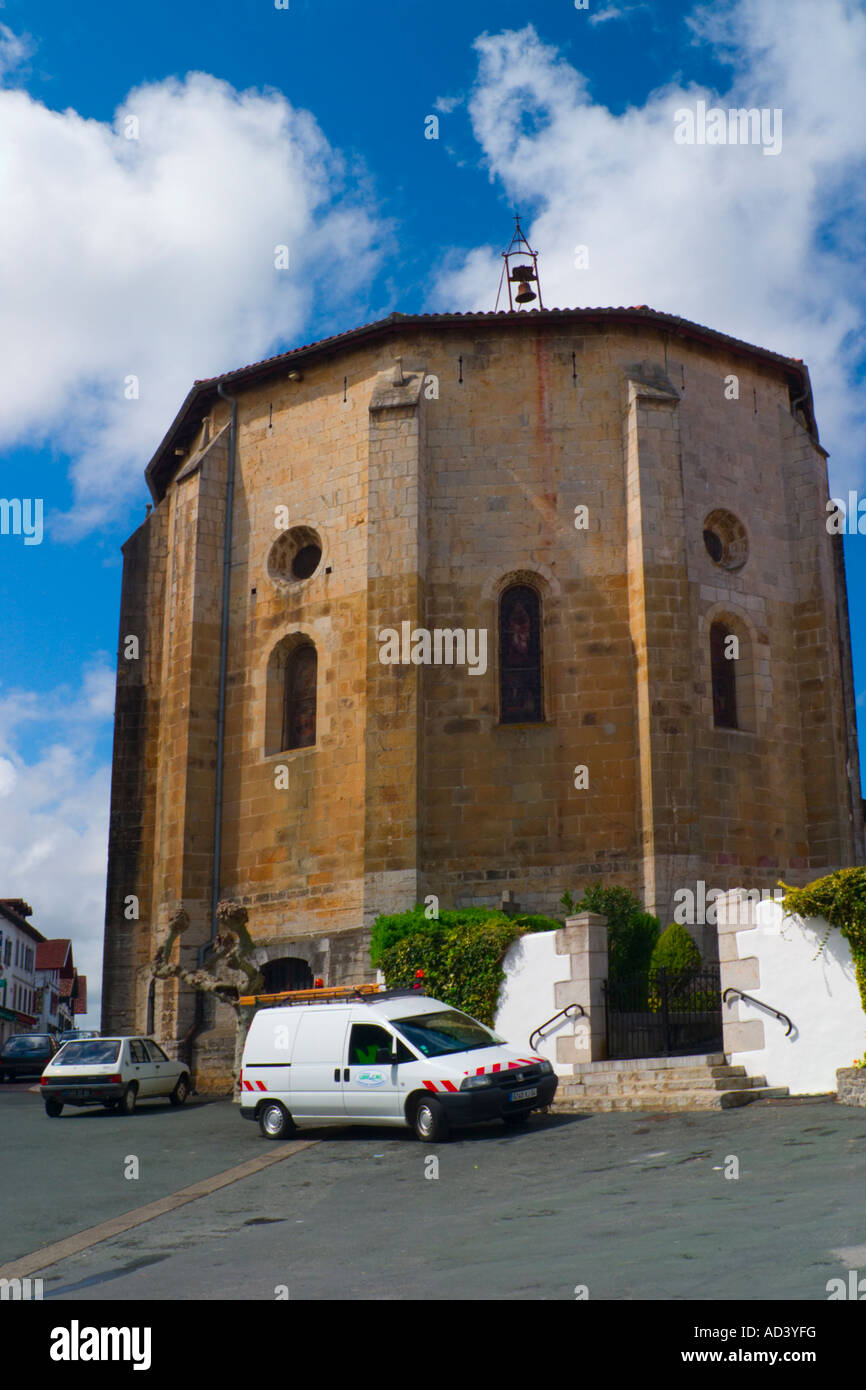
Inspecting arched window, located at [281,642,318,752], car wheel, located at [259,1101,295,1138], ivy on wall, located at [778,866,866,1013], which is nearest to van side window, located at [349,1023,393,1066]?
car wheel, located at [259,1101,295,1138]

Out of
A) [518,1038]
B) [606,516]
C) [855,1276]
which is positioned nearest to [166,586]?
[606,516]

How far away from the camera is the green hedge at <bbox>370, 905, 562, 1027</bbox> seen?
61.6ft

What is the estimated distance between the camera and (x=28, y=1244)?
33.7 ft

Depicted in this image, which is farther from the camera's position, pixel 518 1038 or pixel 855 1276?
pixel 518 1038

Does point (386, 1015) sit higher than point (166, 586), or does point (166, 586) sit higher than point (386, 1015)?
point (166, 586)

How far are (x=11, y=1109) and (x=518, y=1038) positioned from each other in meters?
9.31

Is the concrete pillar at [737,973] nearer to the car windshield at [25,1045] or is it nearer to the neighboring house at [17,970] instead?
the car windshield at [25,1045]

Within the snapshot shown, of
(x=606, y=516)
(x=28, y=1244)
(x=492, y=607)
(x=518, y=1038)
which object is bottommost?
(x=28, y=1244)

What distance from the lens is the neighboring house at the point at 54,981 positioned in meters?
77.8

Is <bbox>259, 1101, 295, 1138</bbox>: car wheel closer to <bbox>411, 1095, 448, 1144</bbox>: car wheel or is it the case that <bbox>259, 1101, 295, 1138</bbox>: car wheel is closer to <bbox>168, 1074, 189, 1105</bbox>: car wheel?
<bbox>411, 1095, 448, 1144</bbox>: car wheel

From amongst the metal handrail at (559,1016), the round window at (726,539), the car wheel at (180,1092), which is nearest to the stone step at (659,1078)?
the metal handrail at (559,1016)

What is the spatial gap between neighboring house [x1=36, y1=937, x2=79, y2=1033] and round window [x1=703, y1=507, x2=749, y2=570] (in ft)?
194

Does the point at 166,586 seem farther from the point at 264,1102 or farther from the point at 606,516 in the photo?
the point at 264,1102
